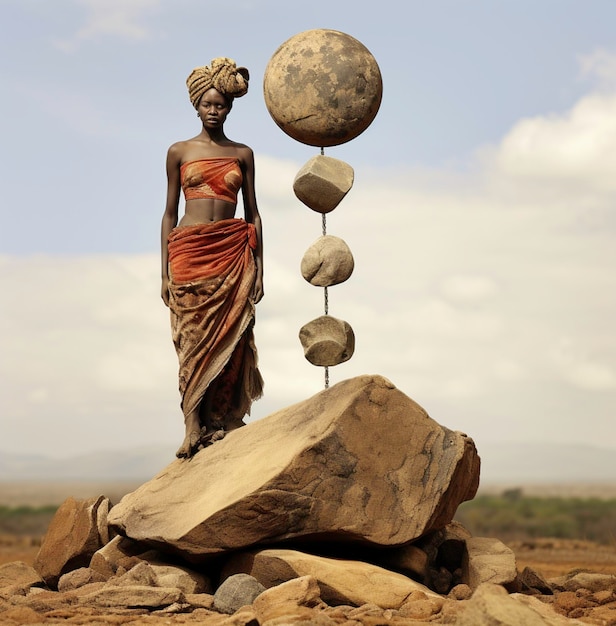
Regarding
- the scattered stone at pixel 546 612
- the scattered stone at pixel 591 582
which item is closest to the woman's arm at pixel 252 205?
the scattered stone at pixel 546 612

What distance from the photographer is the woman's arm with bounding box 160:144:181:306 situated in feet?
35.3

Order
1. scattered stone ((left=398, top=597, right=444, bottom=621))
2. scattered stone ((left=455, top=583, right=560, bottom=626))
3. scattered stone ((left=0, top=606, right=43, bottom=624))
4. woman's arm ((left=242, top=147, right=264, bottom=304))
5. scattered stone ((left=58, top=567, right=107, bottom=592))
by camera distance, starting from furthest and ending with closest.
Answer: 1. woman's arm ((left=242, top=147, right=264, bottom=304))
2. scattered stone ((left=58, top=567, right=107, bottom=592))
3. scattered stone ((left=0, top=606, right=43, bottom=624))
4. scattered stone ((left=398, top=597, right=444, bottom=621))
5. scattered stone ((left=455, top=583, right=560, bottom=626))

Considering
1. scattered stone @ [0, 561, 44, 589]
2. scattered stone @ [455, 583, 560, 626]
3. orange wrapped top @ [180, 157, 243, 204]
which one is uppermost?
orange wrapped top @ [180, 157, 243, 204]

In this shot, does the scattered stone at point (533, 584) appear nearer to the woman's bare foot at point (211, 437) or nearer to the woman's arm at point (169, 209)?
the woman's bare foot at point (211, 437)

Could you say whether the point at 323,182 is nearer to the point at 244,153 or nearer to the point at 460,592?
the point at 244,153

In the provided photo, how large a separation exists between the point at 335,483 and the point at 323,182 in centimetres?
292

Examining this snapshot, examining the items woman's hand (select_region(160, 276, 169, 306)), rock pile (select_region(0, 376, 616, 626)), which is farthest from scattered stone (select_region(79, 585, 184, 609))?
woman's hand (select_region(160, 276, 169, 306))

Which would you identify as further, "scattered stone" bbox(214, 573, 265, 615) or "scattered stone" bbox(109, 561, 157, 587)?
"scattered stone" bbox(109, 561, 157, 587)

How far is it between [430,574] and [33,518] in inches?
925

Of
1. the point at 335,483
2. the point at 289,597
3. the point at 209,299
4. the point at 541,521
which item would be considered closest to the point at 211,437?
the point at 209,299

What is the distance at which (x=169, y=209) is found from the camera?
10852mm

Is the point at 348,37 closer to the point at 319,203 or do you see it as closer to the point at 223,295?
the point at 319,203

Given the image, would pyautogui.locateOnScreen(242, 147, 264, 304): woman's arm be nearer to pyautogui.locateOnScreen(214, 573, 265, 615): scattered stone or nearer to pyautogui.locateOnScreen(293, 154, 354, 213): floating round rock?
pyautogui.locateOnScreen(293, 154, 354, 213): floating round rock

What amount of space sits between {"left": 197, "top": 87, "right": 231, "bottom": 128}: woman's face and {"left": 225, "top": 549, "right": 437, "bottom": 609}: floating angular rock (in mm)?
4346
